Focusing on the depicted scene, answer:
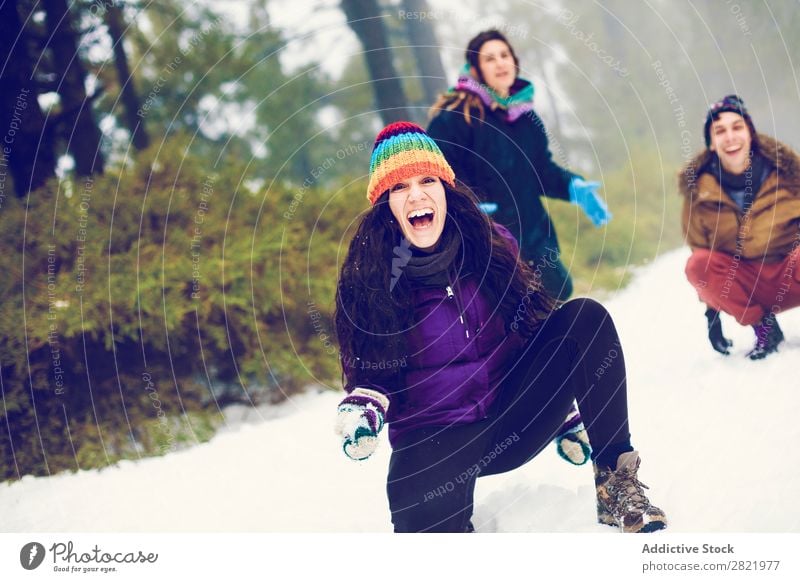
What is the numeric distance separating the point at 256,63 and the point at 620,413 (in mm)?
3437

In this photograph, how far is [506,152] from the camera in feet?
7.39

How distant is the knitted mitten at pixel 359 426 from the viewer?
151 cm

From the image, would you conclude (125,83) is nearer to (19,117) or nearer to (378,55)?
(19,117)

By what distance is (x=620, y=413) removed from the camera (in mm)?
1561

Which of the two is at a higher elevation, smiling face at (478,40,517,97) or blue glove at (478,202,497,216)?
smiling face at (478,40,517,97)

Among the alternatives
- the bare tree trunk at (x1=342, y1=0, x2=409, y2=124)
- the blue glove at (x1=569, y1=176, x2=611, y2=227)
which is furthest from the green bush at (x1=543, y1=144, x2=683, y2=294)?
the blue glove at (x1=569, y1=176, x2=611, y2=227)

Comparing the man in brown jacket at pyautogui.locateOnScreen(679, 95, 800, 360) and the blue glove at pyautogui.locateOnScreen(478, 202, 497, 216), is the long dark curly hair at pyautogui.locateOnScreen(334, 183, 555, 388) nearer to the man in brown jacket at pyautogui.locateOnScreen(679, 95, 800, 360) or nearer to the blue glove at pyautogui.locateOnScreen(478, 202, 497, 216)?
the blue glove at pyautogui.locateOnScreen(478, 202, 497, 216)

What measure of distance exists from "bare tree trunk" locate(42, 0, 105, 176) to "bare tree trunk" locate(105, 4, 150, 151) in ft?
0.75

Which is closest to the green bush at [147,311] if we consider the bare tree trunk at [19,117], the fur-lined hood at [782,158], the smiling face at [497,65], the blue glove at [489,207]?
the bare tree trunk at [19,117]

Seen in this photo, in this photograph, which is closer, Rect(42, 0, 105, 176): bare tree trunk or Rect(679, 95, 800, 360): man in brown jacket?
Rect(679, 95, 800, 360): man in brown jacket

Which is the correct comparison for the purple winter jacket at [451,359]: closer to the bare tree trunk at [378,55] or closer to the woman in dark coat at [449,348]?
the woman in dark coat at [449,348]

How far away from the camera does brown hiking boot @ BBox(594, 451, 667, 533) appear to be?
1.58 metres

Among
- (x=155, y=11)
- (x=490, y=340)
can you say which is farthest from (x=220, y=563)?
(x=155, y=11)

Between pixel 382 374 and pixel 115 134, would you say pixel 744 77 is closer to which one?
pixel 115 134
